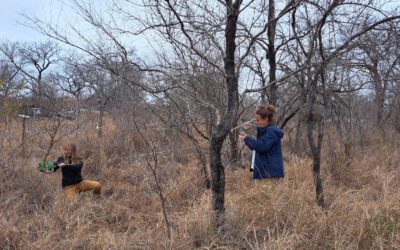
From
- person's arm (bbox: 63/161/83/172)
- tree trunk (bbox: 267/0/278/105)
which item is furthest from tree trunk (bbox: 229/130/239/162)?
person's arm (bbox: 63/161/83/172)

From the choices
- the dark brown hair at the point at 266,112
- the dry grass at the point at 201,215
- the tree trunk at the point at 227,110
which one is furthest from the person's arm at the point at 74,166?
the dark brown hair at the point at 266,112

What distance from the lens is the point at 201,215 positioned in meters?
3.16

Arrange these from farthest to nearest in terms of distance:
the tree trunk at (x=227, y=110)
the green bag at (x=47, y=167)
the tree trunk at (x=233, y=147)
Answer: the tree trunk at (x=233, y=147)
the green bag at (x=47, y=167)
the tree trunk at (x=227, y=110)

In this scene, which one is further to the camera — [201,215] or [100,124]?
[100,124]

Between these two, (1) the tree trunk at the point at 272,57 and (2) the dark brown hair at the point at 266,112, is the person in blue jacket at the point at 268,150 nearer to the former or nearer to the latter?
(2) the dark brown hair at the point at 266,112

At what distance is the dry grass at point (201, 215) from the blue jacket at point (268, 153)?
5.7 inches

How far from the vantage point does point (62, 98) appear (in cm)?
700

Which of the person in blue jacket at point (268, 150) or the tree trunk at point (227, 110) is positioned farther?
the person in blue jacket at point (268, 150)

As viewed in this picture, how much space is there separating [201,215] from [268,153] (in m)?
0.94

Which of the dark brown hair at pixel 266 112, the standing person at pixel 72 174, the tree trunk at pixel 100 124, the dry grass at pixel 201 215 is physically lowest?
the dry grass at pixel 201 215

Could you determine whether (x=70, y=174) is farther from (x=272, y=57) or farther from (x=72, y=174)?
(x=272, y=57)

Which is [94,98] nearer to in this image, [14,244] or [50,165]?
[50,165]

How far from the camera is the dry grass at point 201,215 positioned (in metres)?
2.91

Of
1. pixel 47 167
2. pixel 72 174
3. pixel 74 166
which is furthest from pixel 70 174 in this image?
pixel 47 167
